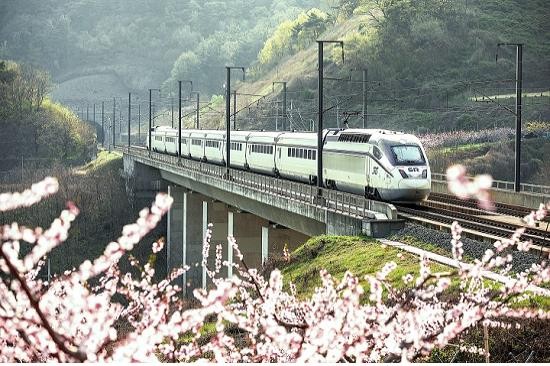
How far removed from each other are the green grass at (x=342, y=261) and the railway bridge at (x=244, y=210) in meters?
1.09

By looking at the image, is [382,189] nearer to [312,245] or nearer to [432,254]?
[312,245]

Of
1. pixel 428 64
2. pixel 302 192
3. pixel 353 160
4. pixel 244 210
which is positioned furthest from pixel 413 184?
pixel 428 64

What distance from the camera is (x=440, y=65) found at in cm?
12238

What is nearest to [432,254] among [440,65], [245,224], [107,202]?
[245,224]

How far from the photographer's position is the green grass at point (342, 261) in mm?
25169

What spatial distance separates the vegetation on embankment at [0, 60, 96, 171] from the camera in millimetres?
126062

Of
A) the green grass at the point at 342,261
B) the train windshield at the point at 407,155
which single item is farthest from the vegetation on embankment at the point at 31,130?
the green grass at the point at 342,261

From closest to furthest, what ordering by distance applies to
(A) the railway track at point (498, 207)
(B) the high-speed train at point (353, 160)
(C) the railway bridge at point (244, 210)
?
1. (C) the railway bridge at point (244, 210)
2. (A) the railway track at point (498, 207)
3. (B) the high-speed train at point (353, 160)

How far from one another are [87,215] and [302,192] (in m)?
57.0

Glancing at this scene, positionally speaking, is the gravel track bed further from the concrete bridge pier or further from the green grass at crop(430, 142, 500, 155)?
the green grass at crop(430, 142, 500, 155)

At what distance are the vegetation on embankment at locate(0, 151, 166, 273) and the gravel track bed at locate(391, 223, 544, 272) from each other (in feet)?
183

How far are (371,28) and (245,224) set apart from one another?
79651 mm

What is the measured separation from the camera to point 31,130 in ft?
419

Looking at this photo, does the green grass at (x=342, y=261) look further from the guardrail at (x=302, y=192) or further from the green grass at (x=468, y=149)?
the green grass at (x=468, y=149)
